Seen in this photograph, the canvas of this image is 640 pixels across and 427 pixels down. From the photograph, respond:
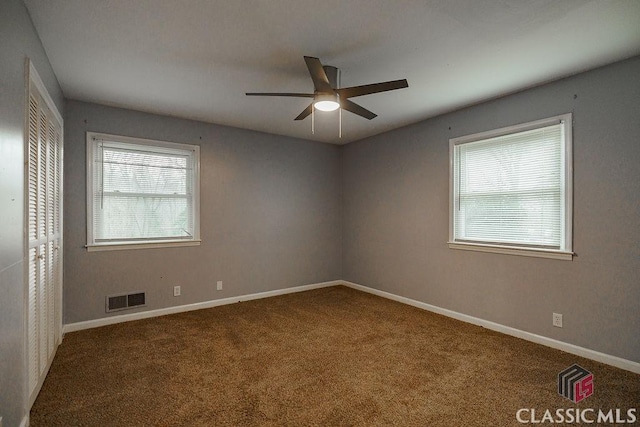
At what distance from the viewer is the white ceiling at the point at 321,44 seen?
6.37 ft

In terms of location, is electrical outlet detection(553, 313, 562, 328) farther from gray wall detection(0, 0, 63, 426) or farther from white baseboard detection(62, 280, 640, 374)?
gray wall detection(0, 0, 63, 426)

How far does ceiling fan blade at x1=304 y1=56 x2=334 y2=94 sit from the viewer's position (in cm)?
207

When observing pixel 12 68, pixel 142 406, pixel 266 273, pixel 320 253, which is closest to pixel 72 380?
pixel 142 406

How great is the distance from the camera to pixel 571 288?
2838 millimetres

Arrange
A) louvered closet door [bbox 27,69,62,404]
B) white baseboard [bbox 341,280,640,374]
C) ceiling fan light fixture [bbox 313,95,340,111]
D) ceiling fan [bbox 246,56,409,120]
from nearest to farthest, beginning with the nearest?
louvered closet door [bbox 27,69,62,404], ceiling fan [bbox 246,56,409,120], ceiling fan light fixture [bbox 313,95,340,111], white baseboard [bbox 341,280,640,374]

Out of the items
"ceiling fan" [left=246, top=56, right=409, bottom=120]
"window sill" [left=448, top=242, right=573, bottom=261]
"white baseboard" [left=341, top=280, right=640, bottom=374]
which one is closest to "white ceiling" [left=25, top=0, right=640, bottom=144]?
"ceiling fan" [left=246, top=56, right=409, bottom=120]

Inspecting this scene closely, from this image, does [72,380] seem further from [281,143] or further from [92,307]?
[281,143]

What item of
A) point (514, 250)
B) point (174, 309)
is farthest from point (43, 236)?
point (514, 250)

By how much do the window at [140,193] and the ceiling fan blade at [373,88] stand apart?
8.39 feet

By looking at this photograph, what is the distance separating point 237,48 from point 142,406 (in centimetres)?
261

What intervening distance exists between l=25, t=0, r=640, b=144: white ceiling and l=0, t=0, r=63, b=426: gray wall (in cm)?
41

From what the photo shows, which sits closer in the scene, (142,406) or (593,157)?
(142,406)

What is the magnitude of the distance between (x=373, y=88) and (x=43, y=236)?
270 centimetres

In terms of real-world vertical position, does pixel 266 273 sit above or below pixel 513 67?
below
